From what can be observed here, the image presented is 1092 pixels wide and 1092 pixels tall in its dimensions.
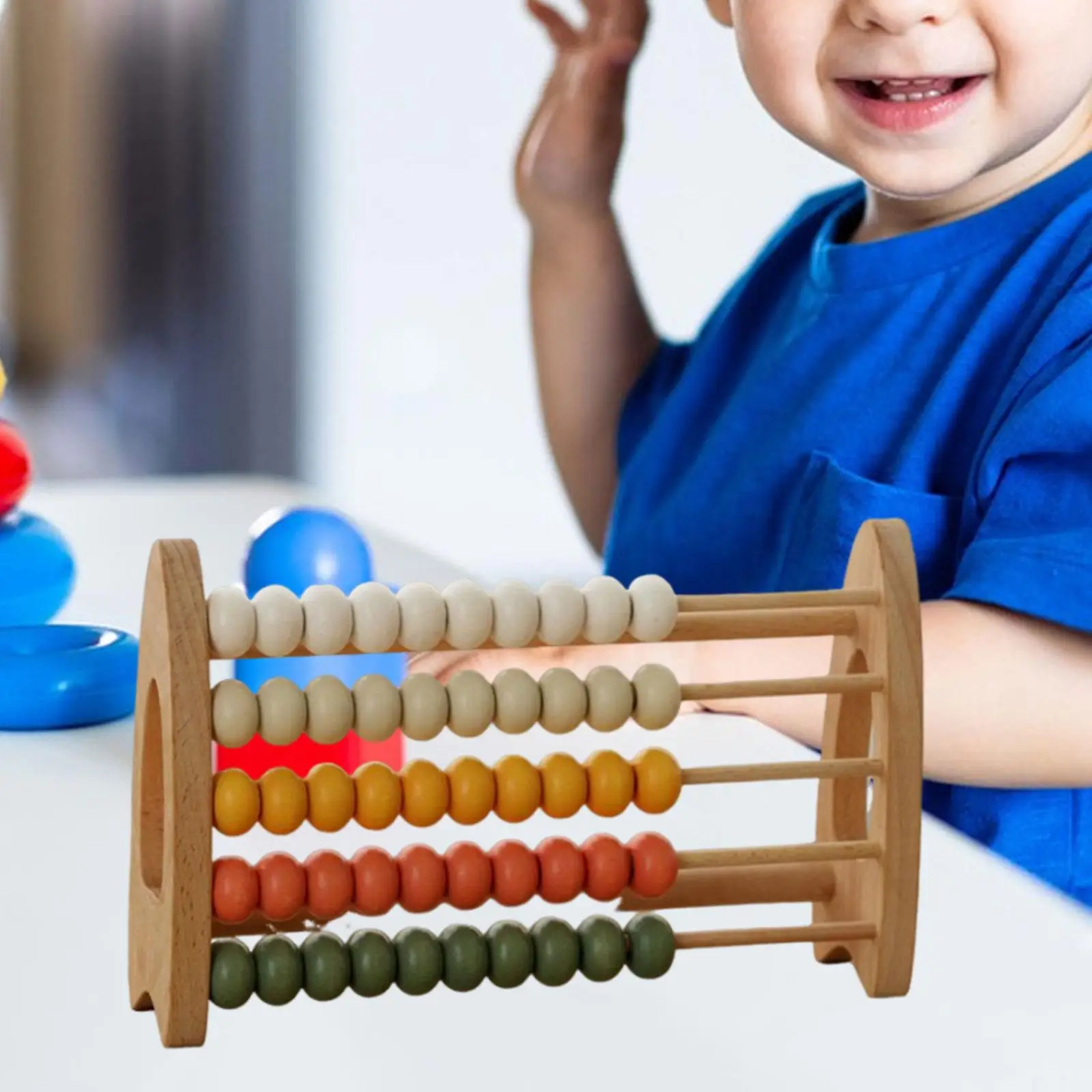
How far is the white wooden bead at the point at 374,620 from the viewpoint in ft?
1.71

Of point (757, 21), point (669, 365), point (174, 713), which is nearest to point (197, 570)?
point (174, 713)

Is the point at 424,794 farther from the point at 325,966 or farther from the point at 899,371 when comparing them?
the point at 899,371

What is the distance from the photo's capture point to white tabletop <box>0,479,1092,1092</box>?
1.61 feet

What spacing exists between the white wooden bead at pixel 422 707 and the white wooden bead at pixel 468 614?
2 cm

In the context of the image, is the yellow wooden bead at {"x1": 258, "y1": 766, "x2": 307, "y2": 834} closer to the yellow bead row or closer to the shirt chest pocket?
the yellow bead row

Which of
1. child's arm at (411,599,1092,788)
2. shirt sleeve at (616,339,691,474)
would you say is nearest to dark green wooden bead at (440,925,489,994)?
child's arm at (411,599,1092,788)

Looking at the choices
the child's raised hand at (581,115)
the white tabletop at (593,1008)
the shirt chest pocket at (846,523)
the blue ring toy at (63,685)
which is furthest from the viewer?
the child's raised hand at (581,115)

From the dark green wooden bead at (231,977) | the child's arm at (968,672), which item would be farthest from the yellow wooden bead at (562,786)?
the child's arm at (968,672)

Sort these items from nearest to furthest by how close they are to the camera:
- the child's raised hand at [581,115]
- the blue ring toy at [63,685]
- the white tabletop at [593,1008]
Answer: the white tabletop at [593,1008] → the blue ring toy at [63,685] → the child's raised hand at [581,115]

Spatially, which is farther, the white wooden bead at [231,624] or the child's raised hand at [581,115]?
the child's raised hand at [581,115]

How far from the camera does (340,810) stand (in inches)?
20.8

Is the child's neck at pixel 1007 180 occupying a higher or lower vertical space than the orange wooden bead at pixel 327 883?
higher

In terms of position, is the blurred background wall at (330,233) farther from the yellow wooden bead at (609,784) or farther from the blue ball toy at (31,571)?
the yellow wooden bead at (609,784)

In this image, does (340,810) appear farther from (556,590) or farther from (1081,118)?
(1081,118)
